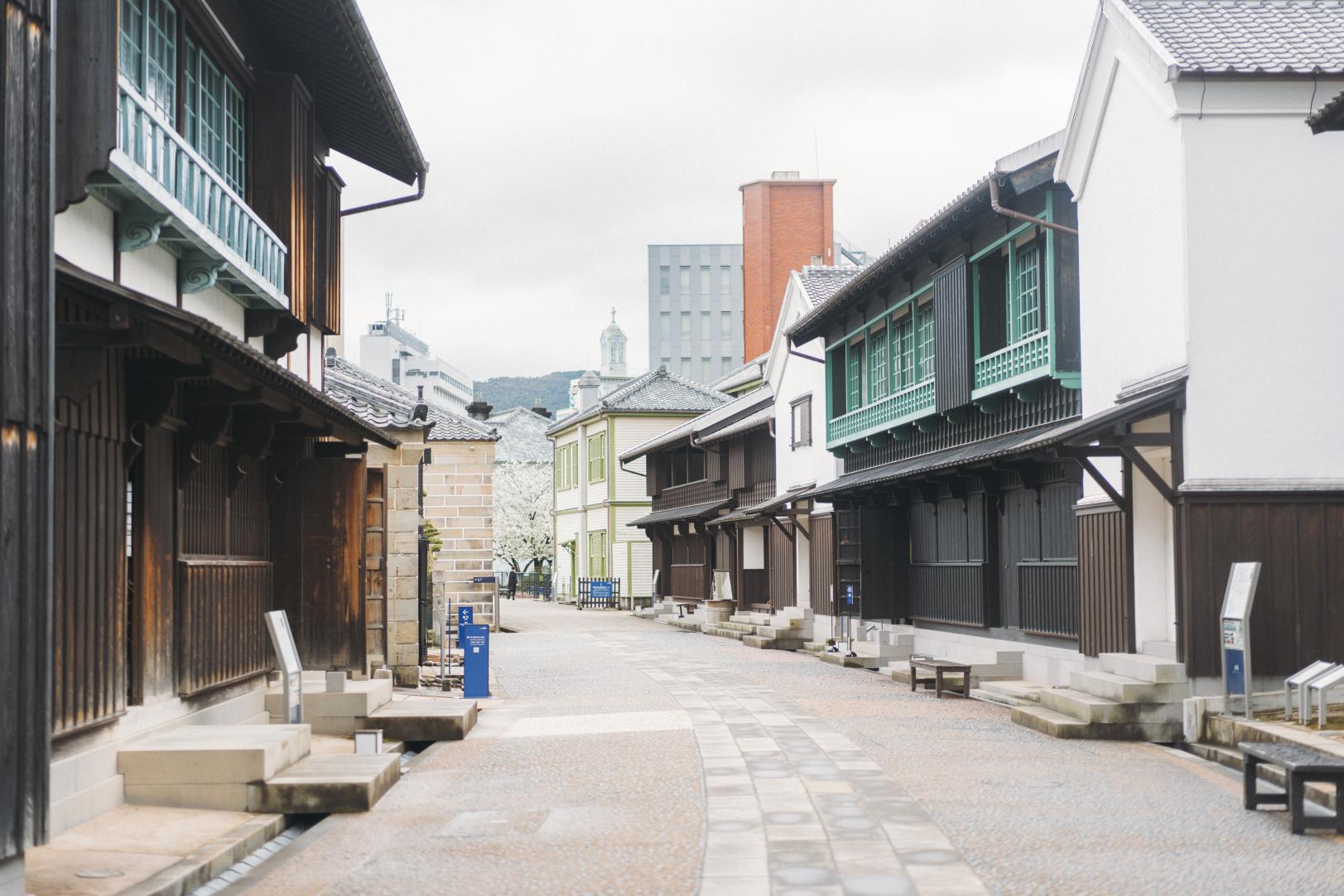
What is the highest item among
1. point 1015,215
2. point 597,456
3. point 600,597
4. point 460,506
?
point 1015,215

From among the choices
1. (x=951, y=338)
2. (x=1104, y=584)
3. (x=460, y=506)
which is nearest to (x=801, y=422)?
(x=460, y=506)

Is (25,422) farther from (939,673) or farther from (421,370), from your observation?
(421,370)

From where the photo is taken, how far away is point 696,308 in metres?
114

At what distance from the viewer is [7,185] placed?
6941mm

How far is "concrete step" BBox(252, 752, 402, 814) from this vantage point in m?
10.1

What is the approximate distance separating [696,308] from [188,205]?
10381 cm

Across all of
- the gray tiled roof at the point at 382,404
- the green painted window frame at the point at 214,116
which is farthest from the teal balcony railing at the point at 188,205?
the gray tiled roof at the point at 382,404

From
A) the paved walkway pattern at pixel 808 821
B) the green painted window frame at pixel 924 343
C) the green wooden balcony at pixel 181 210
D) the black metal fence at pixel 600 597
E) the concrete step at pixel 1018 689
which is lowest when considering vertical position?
the black metal fence at pixel 600 597

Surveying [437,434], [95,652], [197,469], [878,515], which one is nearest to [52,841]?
[95,652]

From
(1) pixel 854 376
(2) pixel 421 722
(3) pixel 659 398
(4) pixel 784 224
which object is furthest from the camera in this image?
(3) pixel 659 398

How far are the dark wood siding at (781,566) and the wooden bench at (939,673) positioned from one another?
1190 centimetres

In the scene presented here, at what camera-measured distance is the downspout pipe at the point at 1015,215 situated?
17812mm

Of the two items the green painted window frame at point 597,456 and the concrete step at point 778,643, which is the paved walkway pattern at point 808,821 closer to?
the concrete step at point 778,643

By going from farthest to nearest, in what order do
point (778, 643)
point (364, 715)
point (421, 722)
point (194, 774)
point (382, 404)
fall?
point (778, 643)
point (382, 404)
point (421, 722)
point (364, 715)
point (194, 774)
